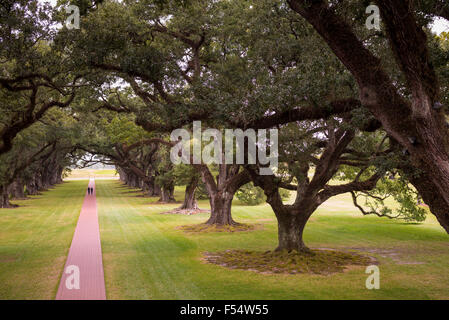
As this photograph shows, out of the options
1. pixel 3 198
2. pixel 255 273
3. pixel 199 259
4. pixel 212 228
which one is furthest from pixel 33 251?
pixel 3 198

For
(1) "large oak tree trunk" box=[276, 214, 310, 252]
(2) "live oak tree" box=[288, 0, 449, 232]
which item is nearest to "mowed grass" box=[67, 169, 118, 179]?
(1) "large oak tree trunk" box=[276, 214, 310, 252]

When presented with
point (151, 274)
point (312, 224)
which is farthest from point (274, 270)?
point (312, 224)

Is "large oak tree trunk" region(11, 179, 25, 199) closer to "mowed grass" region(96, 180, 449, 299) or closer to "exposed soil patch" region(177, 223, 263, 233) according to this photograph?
"mowed grass" region(96, 180, 449, 299)

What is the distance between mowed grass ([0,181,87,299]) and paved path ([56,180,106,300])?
10.7 inches

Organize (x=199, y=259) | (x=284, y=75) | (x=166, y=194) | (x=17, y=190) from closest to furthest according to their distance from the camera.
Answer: (x=284, y=75), (x=199, y=259), (x=166, y=194), (x=17, y=190)

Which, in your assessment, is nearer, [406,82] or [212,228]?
[406,82]

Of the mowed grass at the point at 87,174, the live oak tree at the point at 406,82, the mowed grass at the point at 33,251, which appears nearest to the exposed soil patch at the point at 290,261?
the mowed grass at the point at 33,251

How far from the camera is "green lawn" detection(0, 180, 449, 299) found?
10.3m

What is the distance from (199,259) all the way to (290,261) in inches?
138

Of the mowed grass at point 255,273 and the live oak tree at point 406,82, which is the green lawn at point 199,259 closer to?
the mowed grass at point 255,273

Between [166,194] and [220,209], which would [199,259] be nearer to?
[220,209]

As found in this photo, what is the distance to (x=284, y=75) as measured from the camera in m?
11.6
